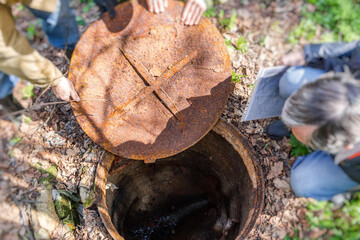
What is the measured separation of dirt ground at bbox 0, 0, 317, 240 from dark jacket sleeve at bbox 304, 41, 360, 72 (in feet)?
2.40

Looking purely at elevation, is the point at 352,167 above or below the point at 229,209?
above

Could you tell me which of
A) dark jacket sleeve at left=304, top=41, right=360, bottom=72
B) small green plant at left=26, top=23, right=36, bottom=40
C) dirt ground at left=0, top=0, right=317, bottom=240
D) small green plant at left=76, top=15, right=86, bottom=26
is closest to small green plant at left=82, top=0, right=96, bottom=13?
small green plant at left=76, top=15, right=86, bottom=26

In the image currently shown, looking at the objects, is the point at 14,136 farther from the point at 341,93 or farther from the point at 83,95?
the point at 341,93

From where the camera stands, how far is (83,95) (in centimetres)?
205

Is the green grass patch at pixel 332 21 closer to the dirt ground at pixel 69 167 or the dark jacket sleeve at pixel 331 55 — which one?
the dirt ground at pixel 69 167

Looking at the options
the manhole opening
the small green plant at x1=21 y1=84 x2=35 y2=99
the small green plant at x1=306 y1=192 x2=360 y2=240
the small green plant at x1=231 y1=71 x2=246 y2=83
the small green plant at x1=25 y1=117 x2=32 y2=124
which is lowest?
the manhole opening

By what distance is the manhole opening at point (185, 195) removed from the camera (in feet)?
8.87

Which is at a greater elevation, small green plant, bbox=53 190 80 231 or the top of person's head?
the top of person's head

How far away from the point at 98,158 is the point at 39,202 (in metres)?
0.59

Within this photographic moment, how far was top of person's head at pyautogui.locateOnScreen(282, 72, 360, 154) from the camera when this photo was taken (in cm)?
137

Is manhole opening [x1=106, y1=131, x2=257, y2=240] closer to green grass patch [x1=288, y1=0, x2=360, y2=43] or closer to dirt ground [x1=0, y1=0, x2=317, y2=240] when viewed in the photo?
dirt ground [x1=0, y1=0, x2=317, y2=240]

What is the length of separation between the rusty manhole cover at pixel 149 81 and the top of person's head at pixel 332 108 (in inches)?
29.5

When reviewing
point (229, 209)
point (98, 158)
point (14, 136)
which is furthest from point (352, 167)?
point (14, 136)

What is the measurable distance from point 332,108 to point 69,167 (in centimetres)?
223
